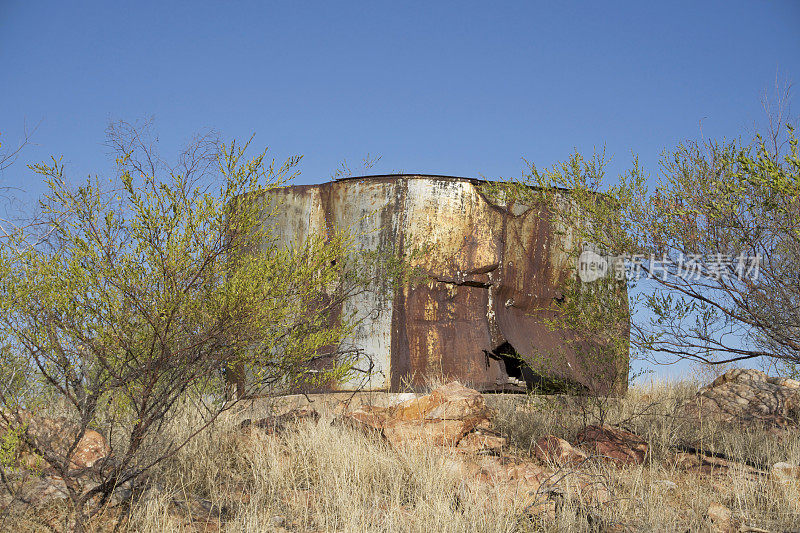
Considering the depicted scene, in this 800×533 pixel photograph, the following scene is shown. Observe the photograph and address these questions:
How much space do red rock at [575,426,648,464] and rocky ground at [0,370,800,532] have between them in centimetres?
2

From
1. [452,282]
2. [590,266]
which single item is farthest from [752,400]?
[452,282]

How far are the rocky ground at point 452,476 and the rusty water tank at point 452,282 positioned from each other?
2.32 ft

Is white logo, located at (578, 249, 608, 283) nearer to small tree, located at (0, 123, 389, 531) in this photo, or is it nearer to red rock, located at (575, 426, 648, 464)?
red rock, located at (575, 426, 648, 464)

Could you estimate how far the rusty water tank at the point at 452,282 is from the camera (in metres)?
7.68

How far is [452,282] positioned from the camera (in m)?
7.84

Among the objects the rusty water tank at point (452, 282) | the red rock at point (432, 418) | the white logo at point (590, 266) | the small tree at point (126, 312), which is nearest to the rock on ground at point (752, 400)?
the rusty water tank at point (452, 282)

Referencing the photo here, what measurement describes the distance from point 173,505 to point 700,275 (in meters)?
4.85

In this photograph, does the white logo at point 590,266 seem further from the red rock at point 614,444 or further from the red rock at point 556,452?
the red rock at point 556,452

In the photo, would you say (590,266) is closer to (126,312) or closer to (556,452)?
(556,452)

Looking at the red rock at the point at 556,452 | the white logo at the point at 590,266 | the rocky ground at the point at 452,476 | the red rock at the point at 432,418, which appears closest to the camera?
the rocky ground at the point at 452,476

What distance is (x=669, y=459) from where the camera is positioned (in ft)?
19.4

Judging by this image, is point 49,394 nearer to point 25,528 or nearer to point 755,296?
point 25,528

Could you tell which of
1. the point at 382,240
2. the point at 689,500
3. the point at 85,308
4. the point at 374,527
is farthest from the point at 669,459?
the point at 85,308

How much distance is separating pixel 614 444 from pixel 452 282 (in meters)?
2.73
